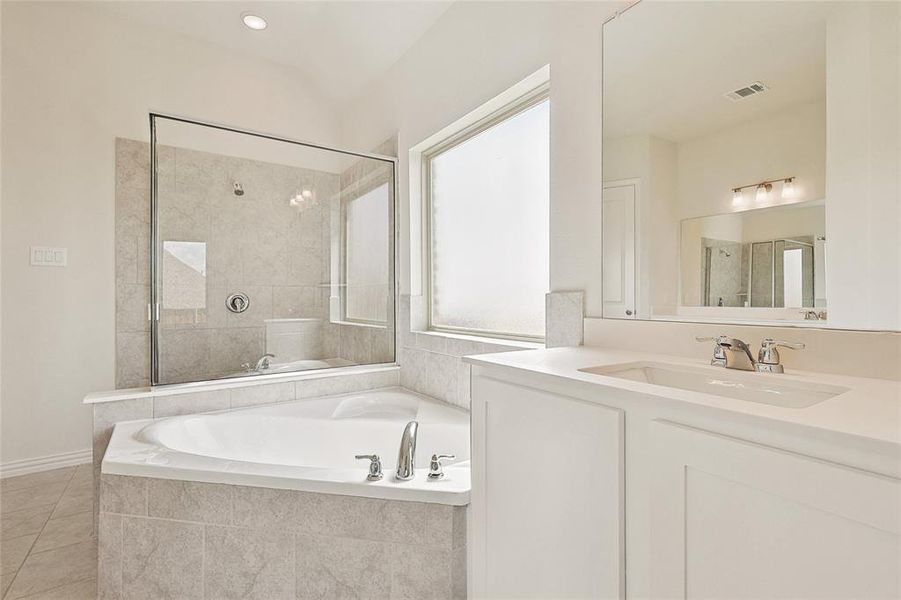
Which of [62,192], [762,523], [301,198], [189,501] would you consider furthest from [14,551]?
[762,523]

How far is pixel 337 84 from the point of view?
3.27m

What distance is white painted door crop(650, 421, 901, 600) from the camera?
52 centimetres

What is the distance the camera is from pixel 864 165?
93 centimetres

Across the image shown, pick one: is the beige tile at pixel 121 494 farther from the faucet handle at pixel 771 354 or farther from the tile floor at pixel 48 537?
the faucet handle at pixel 771 354

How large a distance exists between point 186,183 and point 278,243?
530 mm

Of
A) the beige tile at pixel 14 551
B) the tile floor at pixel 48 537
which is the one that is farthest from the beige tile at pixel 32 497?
the beige tile at pixel 14 551

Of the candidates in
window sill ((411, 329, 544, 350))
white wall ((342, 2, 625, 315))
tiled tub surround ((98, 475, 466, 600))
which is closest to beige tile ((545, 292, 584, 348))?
white wall ((342, 2, 625, 315))

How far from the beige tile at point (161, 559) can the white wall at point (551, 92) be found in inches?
59.7

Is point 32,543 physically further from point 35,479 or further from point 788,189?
point 788,189

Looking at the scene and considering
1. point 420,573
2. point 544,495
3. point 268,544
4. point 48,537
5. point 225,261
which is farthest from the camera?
point 225,261

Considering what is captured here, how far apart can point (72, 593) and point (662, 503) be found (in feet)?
6.48

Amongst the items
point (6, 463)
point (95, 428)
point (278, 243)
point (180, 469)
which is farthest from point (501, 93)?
point (6, 463)

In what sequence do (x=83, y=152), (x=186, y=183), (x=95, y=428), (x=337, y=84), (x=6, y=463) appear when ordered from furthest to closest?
1. (x=337, y=84)
2. (x=83, y=152)
3. (x=6, y=463)
4. (x=186, y=183)
5. (x=95, y=428)

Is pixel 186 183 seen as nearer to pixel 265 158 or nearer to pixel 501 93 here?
pixel 265 158
